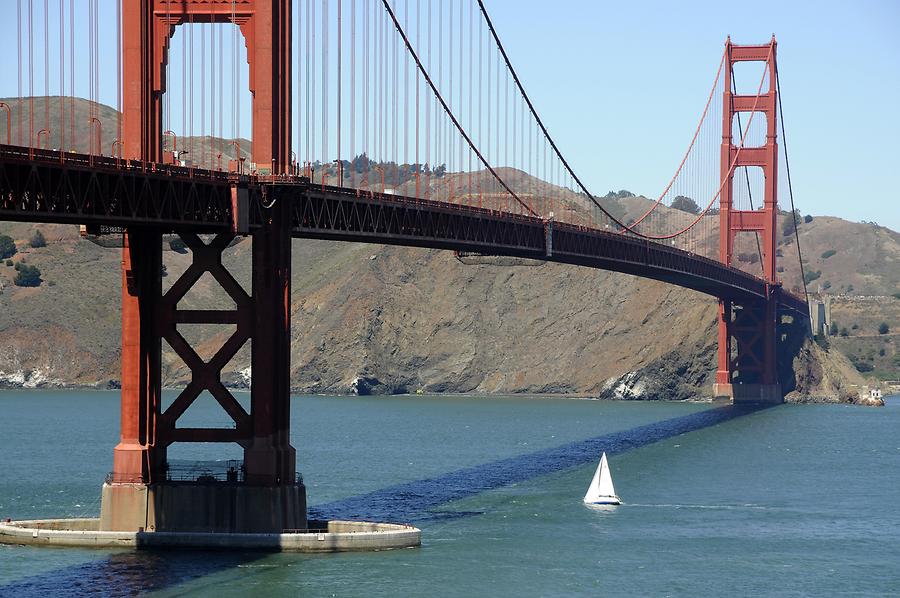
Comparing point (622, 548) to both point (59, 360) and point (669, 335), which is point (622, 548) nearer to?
point (669, 335)

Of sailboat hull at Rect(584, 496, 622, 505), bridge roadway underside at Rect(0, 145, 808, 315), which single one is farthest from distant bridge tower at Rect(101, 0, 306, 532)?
sailboat hull at Rect(584, 496, 622, 505)

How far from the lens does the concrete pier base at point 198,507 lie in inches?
1934

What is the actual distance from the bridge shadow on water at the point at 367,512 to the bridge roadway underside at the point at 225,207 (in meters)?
9.03

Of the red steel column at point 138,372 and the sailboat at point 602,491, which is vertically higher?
the red steel column at point 138,372

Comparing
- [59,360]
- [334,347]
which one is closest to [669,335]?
[334,347]

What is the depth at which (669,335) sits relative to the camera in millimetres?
152125

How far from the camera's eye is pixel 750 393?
13950 centimetres

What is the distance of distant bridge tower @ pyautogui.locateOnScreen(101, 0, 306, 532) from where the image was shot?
4922cm

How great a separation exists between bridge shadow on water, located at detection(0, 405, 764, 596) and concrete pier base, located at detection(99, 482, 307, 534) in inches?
42.6

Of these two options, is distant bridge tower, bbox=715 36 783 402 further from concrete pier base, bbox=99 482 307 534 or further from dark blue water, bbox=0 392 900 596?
concrete pier base, bbox=99 482 307 534

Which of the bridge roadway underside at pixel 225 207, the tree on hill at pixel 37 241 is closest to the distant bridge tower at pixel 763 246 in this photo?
the bridge roadway underside at pixel 225 207

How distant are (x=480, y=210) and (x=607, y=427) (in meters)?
40.7

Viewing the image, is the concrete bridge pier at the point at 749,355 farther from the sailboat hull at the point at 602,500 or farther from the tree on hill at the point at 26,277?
the tree on hill at the point at 26,277

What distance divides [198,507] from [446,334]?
117m
